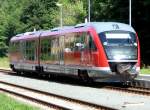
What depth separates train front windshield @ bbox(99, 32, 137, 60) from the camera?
1069 inches

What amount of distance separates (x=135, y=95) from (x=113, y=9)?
38.2m

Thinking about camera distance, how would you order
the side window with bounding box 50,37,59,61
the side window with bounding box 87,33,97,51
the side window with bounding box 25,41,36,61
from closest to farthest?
the side window with bounding box 87,33,97,51 < the side window with bounding box 50,37,59,61 < the side window with bounding box 25,41,36,61

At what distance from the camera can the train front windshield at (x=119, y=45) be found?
89.1 feet

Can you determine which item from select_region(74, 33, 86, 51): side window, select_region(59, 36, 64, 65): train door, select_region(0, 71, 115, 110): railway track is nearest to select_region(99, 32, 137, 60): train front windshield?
select_region(74, 33, 86, 51): side window

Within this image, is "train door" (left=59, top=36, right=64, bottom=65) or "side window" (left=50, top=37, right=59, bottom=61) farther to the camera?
"side window" (left=50, top=37, right=59, bottom=61)

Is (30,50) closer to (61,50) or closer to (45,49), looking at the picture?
(45,49)

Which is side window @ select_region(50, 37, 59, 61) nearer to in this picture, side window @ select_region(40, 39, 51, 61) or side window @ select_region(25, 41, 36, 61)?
side window @ select_region(40, 39, 51, 61)

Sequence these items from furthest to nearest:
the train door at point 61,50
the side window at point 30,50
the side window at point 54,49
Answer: the side window at point 30,50, the side window at point 54,49, the train door at point 61,50

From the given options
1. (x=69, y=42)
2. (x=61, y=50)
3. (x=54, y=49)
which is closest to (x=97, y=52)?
(x=69, y=42)

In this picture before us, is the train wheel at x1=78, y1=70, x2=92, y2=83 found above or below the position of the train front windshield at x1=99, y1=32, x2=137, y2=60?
below

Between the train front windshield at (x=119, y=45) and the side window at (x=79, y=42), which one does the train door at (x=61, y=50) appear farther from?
the train front windshield at (x=119, y=45)

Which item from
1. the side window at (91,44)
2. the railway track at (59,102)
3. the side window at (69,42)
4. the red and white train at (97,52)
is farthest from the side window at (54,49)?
the railway track at (59,102)

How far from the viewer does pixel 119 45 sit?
1077 inches

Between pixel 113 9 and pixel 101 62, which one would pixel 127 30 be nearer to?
pixel 101 62
